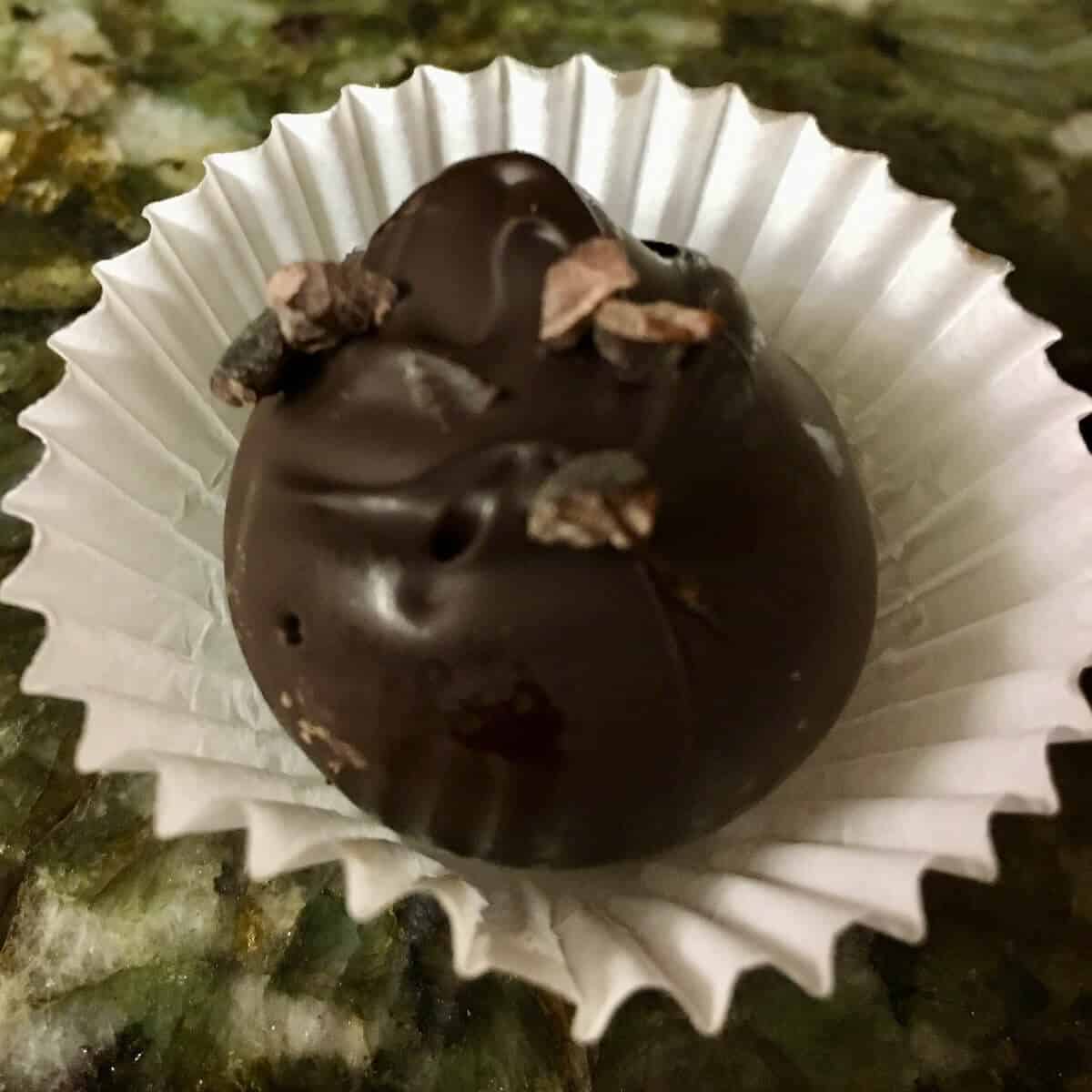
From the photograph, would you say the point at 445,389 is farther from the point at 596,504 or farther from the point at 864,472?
the point at 864,472

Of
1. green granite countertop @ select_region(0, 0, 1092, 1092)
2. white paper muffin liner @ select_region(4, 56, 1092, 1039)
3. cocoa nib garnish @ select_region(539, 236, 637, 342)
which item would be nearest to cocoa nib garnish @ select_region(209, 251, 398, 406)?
cocoa nib garnish @ select_region(539, 236, 637, 342)

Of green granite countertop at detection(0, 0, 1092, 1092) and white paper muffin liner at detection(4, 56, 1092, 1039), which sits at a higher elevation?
white paper muffin liner at detection(4, 56, 1092, 1039)

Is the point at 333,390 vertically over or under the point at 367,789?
over

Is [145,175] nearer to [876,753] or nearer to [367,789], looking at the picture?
[367,789]

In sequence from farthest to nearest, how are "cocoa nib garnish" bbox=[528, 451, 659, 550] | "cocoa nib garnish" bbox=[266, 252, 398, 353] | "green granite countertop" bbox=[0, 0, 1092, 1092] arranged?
1. "green granite countertop" bbox=[0, 0, 1092, 1092]
2. "cocoa nib garnish" bbox=[266, 252, 398, 353]
3. "cocoa nib garnish" bbox=[528, 451, 659, 550]

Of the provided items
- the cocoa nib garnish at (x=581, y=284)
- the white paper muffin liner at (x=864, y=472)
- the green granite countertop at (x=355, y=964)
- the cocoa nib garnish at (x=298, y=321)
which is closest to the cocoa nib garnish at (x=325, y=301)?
the cocoa nib garnish at (x=298, y=321)

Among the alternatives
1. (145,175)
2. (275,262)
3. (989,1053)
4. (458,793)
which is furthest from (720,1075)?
(145,175)

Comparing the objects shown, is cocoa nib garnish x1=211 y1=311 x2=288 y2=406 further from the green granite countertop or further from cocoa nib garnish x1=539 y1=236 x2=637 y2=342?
the green granite countertop
